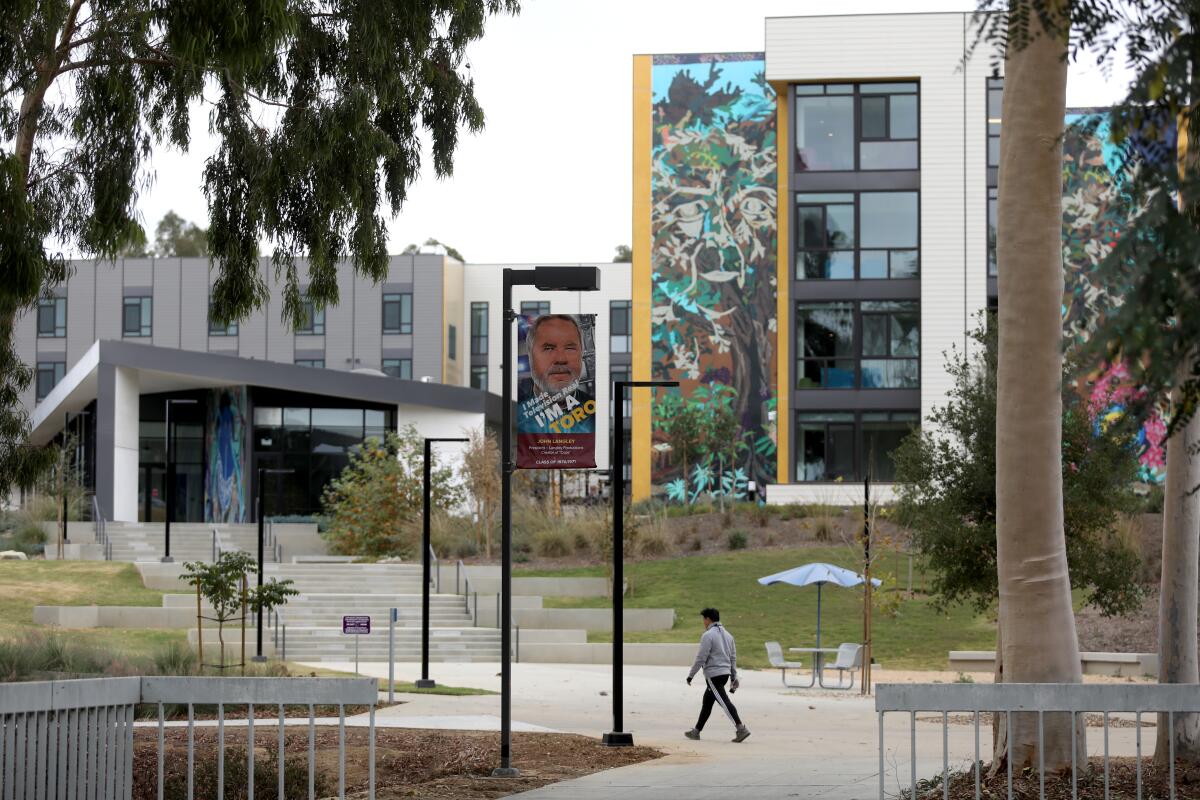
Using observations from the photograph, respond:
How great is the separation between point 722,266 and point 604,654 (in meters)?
25.7

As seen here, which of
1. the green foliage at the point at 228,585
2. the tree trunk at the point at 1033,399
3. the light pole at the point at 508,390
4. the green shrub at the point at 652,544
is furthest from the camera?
the green shrub at the point at 652,544

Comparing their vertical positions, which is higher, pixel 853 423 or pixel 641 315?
pixel 641 315

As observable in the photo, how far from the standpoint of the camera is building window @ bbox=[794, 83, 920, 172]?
50.4 m

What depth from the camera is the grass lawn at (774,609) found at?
32.7 meters

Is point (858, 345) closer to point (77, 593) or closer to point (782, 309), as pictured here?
point (782, 309)

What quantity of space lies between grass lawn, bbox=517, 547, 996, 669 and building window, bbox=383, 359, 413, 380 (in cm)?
3338

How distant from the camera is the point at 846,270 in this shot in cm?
4991

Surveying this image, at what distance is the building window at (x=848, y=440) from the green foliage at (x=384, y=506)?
11711 mm

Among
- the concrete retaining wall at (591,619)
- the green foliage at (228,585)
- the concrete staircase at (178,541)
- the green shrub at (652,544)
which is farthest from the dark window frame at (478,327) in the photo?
the green foliage at (228,585)

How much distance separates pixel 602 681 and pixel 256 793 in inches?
608

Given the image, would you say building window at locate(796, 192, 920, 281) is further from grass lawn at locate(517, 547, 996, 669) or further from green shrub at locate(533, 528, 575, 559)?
green shrub at locate(533, 528, 575, 559)

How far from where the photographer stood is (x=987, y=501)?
71.0 ft

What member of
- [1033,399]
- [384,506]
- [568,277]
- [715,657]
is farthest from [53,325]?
[1033,399]

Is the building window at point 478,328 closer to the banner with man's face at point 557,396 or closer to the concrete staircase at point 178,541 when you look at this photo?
the concrete staircase at point 178,541
